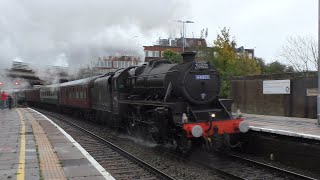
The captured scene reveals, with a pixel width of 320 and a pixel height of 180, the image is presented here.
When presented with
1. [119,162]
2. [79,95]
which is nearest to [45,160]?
[119,162]

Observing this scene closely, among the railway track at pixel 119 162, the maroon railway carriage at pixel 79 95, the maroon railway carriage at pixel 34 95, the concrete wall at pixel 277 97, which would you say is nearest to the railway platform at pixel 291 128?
the concrete wall at pixel 277 97

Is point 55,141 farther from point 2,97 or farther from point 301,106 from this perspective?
point 2,97

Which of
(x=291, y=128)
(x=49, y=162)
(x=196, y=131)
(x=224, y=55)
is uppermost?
(x=224, y=55)

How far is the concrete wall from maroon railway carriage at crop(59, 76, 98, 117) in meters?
8.22

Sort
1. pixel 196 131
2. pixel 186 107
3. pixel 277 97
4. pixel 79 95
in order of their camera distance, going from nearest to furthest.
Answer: pixel 196 131 → pixel 186 107 → pixel 277 97 → pixel 79 95

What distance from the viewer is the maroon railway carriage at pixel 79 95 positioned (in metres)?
21.0

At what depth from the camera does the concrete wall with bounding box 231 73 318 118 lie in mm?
17859

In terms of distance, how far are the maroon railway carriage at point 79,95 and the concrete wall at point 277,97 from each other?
8.22 meters

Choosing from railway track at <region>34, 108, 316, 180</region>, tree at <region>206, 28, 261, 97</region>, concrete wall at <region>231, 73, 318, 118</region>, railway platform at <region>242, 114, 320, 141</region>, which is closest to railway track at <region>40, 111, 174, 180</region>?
railway track at <region>34, 108, 316, 180</region>

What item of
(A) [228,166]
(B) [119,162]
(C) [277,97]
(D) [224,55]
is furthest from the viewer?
(D) [224,55]

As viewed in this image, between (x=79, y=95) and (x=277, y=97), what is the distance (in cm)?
1102

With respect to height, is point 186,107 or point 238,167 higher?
point 186,107

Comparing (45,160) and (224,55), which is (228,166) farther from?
(224,55)

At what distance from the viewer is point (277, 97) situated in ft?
64.9
